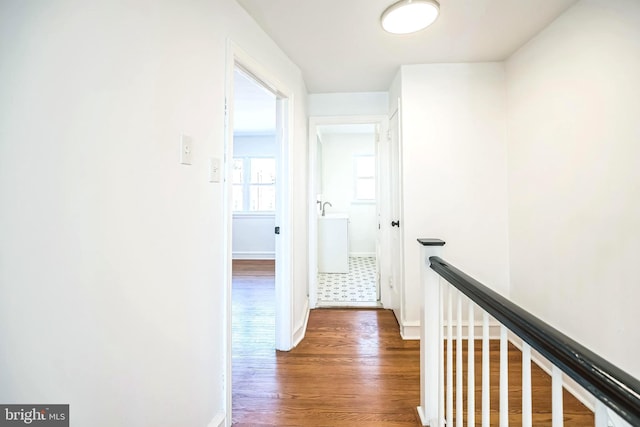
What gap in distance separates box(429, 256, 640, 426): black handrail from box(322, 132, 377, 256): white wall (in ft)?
17.9

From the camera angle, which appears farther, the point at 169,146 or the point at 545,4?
the point at 545,4

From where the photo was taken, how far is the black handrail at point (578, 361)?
491mm

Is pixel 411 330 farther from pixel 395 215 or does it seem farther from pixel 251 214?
pixel 251 214

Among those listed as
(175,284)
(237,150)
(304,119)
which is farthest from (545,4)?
(237,150)

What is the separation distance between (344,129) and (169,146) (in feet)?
16.7

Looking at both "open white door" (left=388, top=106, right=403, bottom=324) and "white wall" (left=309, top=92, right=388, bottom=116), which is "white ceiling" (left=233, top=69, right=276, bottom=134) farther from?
"open white door" (left=388, top=106, right=403, bottom=324)

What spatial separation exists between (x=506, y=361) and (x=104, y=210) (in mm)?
1321

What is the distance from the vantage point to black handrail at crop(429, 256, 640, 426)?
1.61 ft

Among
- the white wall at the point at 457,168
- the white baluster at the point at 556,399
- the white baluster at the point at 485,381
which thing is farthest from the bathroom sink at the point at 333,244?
the white baluster at the point at 556,399

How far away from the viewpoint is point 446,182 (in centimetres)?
267

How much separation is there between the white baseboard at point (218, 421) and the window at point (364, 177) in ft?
17.2

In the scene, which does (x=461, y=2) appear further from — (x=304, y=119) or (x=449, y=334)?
(x=449, y=334)

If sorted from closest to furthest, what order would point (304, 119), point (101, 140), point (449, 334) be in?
1. point (101, 140)
2. point (449, 334)
3. point (304, 119)

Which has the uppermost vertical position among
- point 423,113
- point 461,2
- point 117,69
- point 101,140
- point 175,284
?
point 461,2
